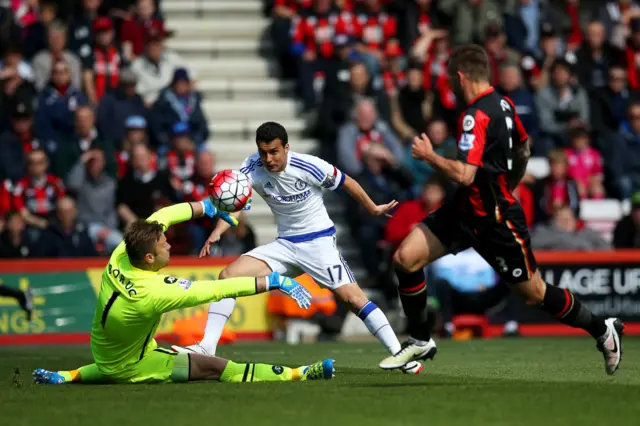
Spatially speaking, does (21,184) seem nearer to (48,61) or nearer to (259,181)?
(48,61)

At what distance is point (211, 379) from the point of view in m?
9.80

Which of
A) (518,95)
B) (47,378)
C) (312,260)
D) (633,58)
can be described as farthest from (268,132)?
(633,58)

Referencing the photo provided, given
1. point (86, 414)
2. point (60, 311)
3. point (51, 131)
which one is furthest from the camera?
point (51, 131)

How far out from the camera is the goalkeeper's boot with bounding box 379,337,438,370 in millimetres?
10320

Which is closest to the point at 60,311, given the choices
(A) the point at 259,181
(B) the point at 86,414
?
(A) the point at 259,181

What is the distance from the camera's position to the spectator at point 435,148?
59.9 feet

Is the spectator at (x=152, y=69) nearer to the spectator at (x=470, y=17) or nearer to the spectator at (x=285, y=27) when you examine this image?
the spectator at (x=285, y=27)

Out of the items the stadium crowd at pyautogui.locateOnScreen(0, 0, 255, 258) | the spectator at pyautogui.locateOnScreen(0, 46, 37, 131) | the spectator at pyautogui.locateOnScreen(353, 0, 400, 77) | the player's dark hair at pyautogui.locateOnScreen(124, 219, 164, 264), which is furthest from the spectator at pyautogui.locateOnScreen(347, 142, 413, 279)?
the player's dark hair at pyautogui.locateOnScreen(124, 219, 164, 264)

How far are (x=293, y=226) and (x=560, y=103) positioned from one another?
1002 centimetres

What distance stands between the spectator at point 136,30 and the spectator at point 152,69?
0.12 m

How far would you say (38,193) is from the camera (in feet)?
57.6

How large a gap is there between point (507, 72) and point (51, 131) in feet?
21.4

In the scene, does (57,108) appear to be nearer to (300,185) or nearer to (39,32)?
(39,32)

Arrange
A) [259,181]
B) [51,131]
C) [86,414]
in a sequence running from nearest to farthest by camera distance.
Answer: [86,414] → [259,181] → [51,131]
